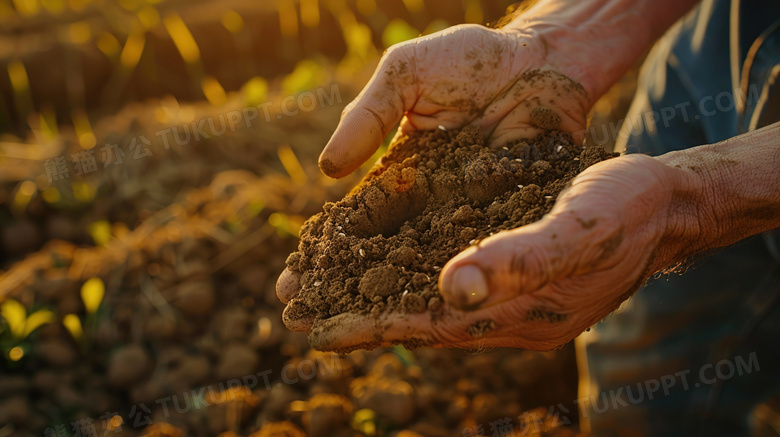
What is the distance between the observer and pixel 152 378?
2.00m

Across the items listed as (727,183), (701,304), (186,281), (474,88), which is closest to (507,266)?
(727,183)

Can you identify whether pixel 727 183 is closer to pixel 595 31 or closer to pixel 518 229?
pixel 518 229

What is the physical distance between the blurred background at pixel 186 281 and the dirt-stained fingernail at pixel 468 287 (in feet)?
3.05

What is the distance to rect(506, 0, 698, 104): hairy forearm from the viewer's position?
1.66 m

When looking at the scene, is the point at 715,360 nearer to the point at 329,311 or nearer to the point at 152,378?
the point at 329,311

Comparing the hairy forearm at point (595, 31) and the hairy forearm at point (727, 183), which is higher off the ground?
the hairy forearm at point (595, 31)

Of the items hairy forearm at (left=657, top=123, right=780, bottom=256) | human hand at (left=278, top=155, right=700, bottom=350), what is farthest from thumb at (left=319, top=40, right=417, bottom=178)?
hairy forearm at (left=657, top=123, right=780, bottom=256)

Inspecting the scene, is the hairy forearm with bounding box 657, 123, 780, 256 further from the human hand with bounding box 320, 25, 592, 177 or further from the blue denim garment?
the human hand with bounding box 320, 25, 592, 177

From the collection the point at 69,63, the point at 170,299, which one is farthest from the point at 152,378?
the point at 69,63

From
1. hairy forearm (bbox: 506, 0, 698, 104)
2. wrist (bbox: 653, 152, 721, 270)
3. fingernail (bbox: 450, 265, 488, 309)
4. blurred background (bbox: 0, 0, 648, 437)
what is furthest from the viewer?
blurred background (bbox: 0, 0, 648, 437)

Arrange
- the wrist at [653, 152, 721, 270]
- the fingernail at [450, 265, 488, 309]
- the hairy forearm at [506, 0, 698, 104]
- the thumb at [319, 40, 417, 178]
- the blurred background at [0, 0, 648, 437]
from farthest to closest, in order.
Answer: the blurred background at [0, 0, 648, 437]
the hairy forearm at [506, 0, 698, 104]
the thumb at [319, 40, 417, 178]
the wrist at [653, 152, 721, 270]
the fingernail at [450, 265, 488, 309]

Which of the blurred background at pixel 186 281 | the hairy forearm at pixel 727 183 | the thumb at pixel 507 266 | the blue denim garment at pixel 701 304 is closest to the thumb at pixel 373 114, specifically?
the thumb at pixel 507 266

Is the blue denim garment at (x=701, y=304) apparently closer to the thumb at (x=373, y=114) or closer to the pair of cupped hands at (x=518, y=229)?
the pair of cupped hands at (x=518, y=229)

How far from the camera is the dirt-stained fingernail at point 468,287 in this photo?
912mm
